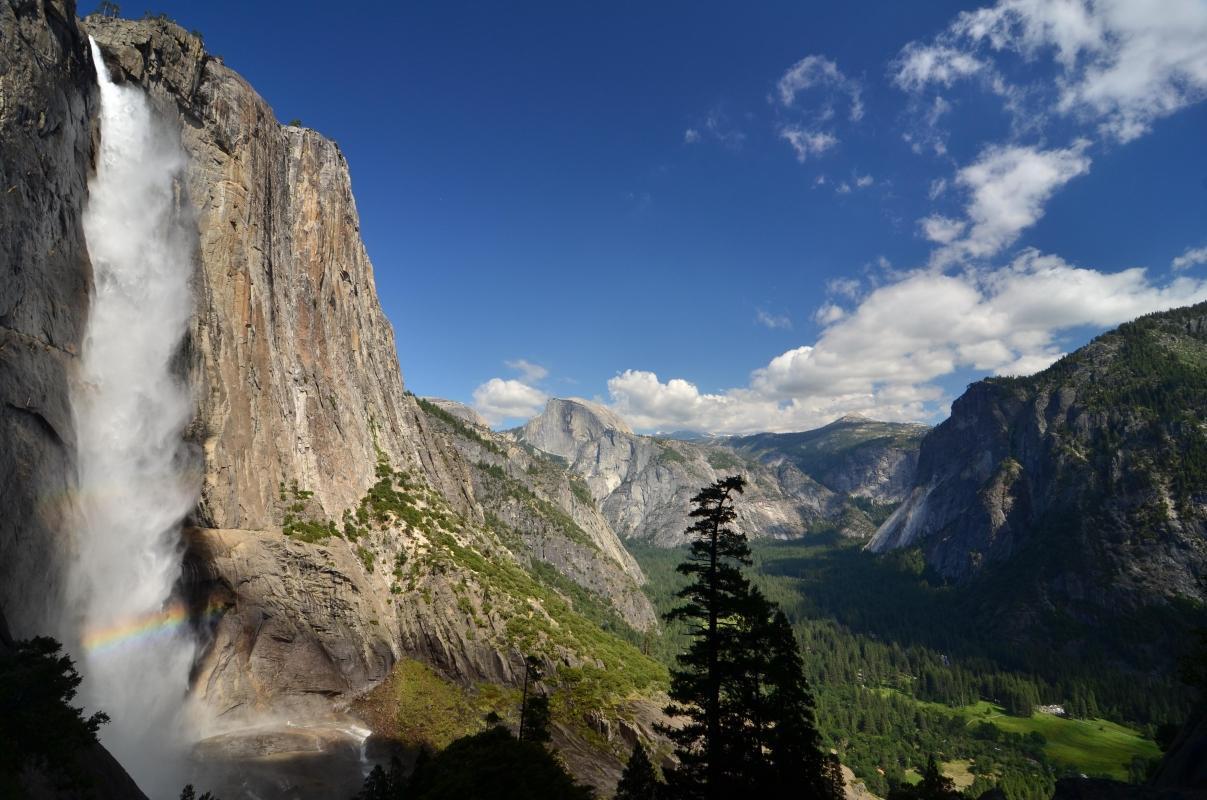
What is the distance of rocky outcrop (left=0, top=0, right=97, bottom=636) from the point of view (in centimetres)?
2409

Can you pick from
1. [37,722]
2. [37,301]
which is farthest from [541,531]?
[37,722]

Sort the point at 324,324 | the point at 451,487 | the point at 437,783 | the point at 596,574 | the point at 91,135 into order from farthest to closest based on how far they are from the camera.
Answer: the point at 596,574, the point at 451,487, the point at 324,324, the point at 91,135, the point at 437,783

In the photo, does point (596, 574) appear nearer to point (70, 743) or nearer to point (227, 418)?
point (227, 418)

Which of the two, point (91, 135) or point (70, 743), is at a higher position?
point (91, 135)

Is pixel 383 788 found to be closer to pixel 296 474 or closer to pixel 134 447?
pixel 134 447

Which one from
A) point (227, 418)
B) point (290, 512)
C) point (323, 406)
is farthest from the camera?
point (323, 406)

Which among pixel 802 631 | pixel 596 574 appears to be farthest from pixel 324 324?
pixel 802 631

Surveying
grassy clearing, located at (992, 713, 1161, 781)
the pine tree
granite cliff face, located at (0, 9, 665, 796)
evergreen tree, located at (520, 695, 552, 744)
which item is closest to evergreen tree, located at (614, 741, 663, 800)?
evergreen tree, located at (520, 695, 552, 744)

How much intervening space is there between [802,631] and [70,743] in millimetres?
208095

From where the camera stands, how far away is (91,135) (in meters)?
36.3

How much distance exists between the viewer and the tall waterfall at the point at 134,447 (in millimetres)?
32000

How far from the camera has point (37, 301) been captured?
26.8 meters

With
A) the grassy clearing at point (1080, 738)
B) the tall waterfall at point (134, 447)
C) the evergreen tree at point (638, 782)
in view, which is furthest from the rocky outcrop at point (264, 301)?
the grassy clearing at point (1080, 738)

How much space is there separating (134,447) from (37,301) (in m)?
13.0
